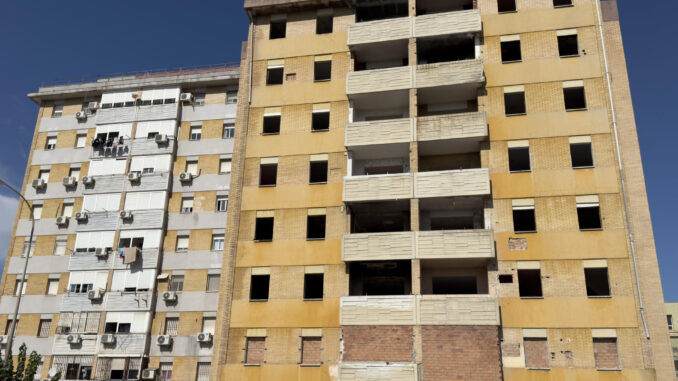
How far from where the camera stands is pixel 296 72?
34000 millimetres

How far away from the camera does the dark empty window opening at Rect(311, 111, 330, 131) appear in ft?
107

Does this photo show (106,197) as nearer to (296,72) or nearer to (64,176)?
(64,176)

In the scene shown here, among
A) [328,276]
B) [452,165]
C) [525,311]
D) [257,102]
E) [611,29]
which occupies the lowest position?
[525,311]

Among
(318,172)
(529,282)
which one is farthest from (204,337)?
(529,282)

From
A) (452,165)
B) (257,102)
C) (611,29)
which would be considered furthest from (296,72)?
(611,29)

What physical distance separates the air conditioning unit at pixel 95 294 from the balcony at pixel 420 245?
1577 centimetres

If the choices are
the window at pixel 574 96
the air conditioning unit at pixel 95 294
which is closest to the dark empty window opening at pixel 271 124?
the air conditioning unit at pixel 95 294

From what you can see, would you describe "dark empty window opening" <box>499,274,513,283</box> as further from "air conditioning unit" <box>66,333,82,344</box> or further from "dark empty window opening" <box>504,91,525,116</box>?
"air conditioning unit" <box>66,333,82,344</box>

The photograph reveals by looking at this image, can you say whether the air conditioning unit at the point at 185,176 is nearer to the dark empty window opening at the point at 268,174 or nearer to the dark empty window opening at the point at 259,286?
the dark empty window opening at the point at 268,174

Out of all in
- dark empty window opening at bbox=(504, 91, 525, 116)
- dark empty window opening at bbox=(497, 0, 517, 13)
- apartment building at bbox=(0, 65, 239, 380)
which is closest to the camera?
dark empty window opening at bbox=(504, 91, 525, 116)

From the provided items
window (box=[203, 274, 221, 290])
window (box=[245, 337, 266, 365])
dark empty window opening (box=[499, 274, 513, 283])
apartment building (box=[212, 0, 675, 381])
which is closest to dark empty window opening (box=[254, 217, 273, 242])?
apartment building (box=[212, 0, 675, 381])

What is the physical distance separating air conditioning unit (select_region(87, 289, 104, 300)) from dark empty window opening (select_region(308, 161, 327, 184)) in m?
14.6

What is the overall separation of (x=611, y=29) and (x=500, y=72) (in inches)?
247

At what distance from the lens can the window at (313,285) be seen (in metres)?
29.5
